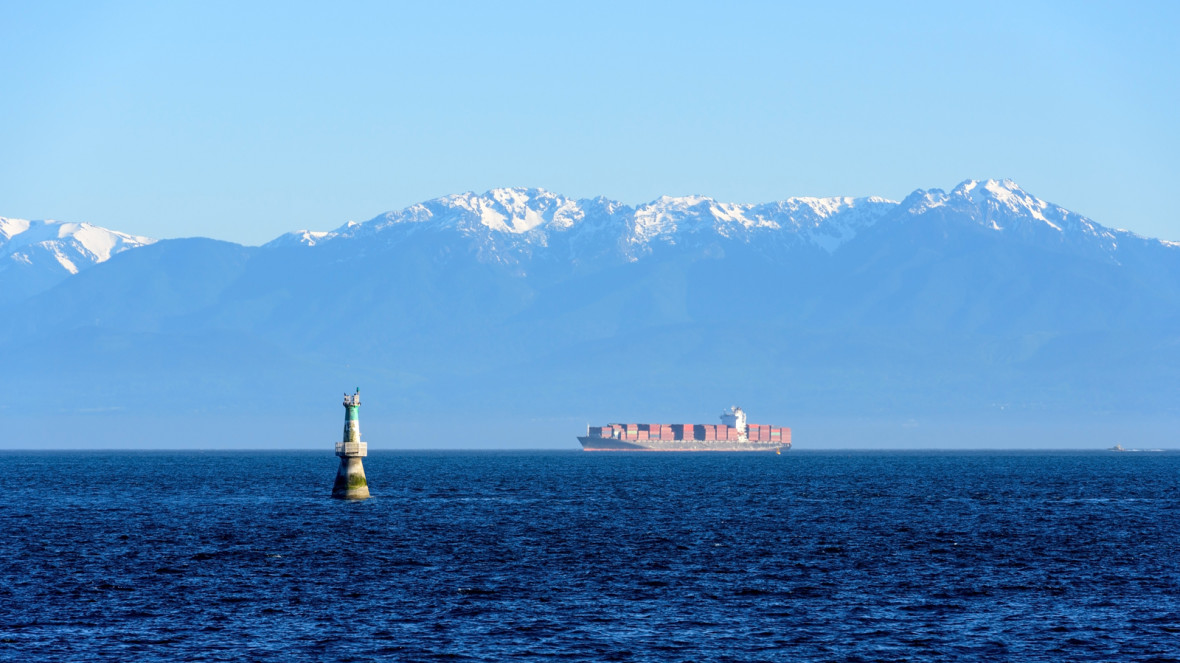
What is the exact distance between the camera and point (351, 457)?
360ft

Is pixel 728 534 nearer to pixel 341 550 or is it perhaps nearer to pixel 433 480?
pixel 341 550

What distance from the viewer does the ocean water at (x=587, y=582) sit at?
52.5 m

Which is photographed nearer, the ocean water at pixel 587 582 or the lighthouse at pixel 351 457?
the ocean water at pixel 587 582

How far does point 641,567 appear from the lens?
74.1m

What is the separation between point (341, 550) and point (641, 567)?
56.5ft

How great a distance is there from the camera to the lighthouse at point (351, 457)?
105 meters

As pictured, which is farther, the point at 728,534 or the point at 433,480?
the point at 433,480

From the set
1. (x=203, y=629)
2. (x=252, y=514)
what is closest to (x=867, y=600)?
(x=203, y=629)

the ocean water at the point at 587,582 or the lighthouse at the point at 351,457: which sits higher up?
the lighthouse at the point at 351,457

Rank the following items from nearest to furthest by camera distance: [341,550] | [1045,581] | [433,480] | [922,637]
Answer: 1. [922,637]
2. [1045,581]
3. [341,550]
4. [433,480]

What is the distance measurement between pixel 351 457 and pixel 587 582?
4466 cm

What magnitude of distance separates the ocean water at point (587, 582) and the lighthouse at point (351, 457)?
213 centimetres

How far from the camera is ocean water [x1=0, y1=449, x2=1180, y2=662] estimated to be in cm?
5253

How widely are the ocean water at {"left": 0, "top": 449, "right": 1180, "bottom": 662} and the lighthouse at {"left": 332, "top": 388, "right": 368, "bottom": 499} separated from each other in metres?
2.13
